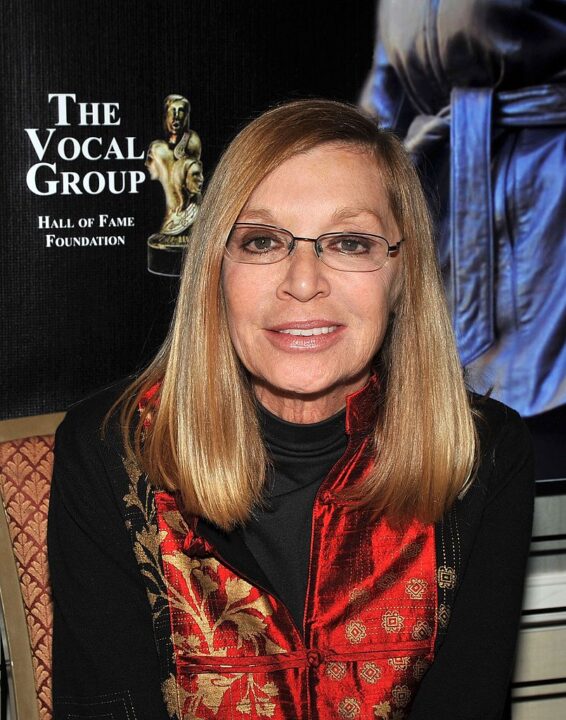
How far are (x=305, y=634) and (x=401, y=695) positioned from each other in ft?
0.60

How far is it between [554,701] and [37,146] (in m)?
2.05

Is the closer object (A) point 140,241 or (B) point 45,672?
(B) point 45,672

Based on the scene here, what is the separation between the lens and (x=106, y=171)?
229cm

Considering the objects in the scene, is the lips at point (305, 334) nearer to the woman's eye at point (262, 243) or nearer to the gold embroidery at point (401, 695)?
the woman's eye at point (262, 243)

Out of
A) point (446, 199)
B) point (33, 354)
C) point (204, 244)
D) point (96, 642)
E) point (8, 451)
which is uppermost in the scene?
point (446, 199)

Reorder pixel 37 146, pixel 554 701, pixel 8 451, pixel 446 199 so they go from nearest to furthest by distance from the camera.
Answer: pixel 8 451 < pixel 37 146 < pixel 446 199 < pixel 554 701

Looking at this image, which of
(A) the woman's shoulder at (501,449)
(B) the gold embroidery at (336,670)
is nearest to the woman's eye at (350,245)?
(A) the woman's shoulder at (501,449)

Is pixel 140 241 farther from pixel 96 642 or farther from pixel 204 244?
pixel 96 642

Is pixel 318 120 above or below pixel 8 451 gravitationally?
above

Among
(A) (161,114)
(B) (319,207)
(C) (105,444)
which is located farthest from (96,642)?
(A) (161,114)

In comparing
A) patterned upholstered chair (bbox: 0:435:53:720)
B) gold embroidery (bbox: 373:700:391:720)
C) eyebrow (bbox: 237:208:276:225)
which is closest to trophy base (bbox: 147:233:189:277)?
patterned upholstered chair (bbox: 0:435:53:720)

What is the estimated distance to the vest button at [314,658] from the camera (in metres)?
1.49

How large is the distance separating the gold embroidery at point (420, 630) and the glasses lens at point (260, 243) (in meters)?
0.59

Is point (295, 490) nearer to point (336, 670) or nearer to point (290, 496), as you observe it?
point (290, 496)
